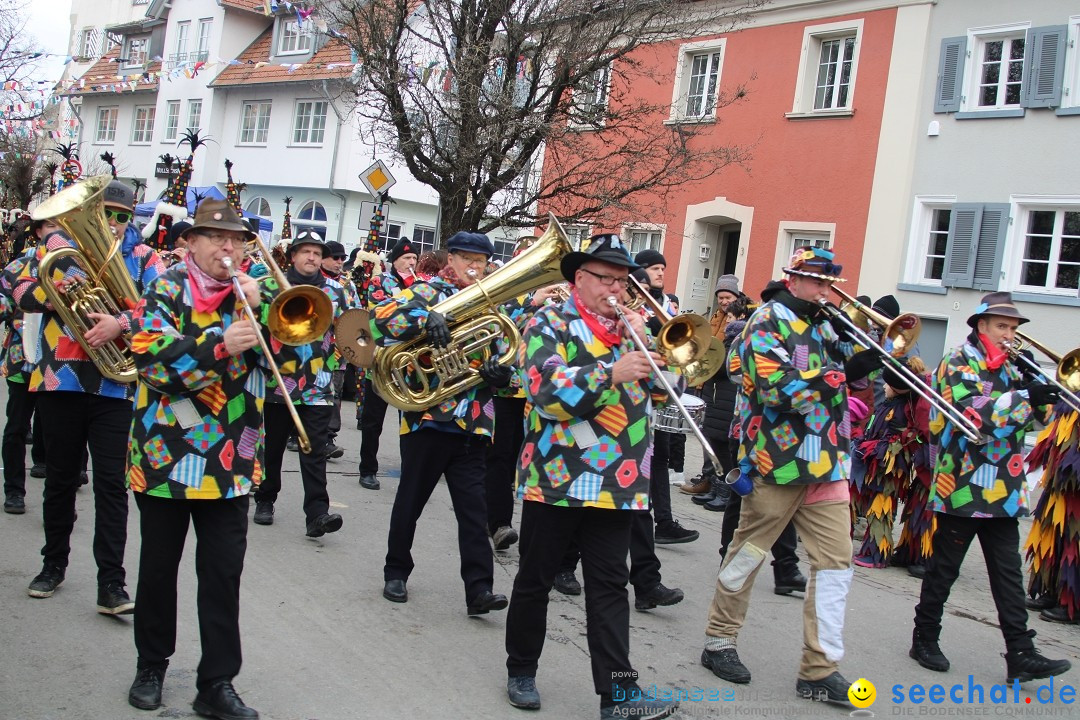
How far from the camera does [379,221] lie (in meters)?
14.9

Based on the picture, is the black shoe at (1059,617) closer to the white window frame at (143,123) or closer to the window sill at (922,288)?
the window sill at (922,288)

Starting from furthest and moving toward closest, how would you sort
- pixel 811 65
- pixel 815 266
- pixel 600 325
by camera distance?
pixel 811 65 → pixel 815 266 → pixel 600 325

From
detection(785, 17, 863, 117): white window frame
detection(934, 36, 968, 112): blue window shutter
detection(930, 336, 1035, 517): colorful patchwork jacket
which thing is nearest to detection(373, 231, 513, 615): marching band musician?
detection(930, 336, 1035, 517): colorful patchwork jacket

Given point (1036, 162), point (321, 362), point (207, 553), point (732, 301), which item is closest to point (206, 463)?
point (207, 553)

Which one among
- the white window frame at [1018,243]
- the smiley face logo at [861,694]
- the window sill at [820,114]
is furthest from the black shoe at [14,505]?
the window sill at [820,114]

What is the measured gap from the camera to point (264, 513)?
725cm

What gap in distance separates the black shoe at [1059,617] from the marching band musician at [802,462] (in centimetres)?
268

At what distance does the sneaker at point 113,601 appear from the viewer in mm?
4980

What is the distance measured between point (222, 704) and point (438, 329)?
2202mm

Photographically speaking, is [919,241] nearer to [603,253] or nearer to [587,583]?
[603,253]

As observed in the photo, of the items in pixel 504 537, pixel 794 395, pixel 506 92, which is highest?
pixel 506 92

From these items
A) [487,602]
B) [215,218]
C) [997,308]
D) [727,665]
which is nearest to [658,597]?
[727,665]

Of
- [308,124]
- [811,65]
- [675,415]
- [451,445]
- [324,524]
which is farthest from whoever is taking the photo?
[308,124]

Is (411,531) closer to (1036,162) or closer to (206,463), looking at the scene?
(206,463)
